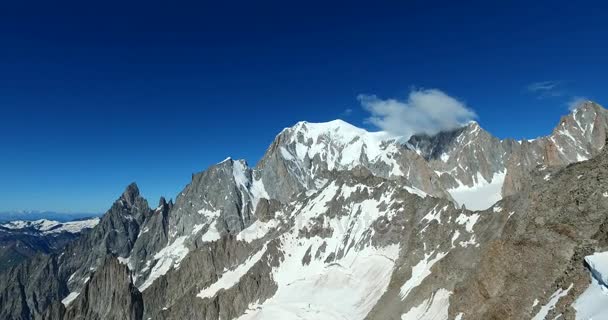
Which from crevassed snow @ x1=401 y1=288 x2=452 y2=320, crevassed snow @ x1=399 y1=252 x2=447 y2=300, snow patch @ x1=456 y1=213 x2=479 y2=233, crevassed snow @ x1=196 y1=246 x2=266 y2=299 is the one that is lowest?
crevassed snow @ x1=401 y1=288 x2=452 y2=320

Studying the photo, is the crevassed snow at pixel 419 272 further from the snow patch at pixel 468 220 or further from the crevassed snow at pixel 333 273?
the crevassed snow at pixel 333 273

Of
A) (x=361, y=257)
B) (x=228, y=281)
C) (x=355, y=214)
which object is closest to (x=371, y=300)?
(x=361, y=257)

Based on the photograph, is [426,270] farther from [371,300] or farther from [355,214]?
[355,214]

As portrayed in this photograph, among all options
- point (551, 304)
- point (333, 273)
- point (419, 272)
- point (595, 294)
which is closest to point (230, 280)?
point (333, 273)

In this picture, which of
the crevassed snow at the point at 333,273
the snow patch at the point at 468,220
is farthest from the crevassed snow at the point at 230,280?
the snow patch at the point at 468,220

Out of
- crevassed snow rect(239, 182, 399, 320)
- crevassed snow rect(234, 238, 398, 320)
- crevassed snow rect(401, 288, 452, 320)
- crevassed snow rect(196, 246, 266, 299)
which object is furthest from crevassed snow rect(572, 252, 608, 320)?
crevassed snow rect(196, 246, 266, 299)

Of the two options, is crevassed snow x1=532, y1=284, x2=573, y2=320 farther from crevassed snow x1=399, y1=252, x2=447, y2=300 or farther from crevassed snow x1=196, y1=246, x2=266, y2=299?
crevassed snow x1=196, y1=246, x2=266, y2=299
